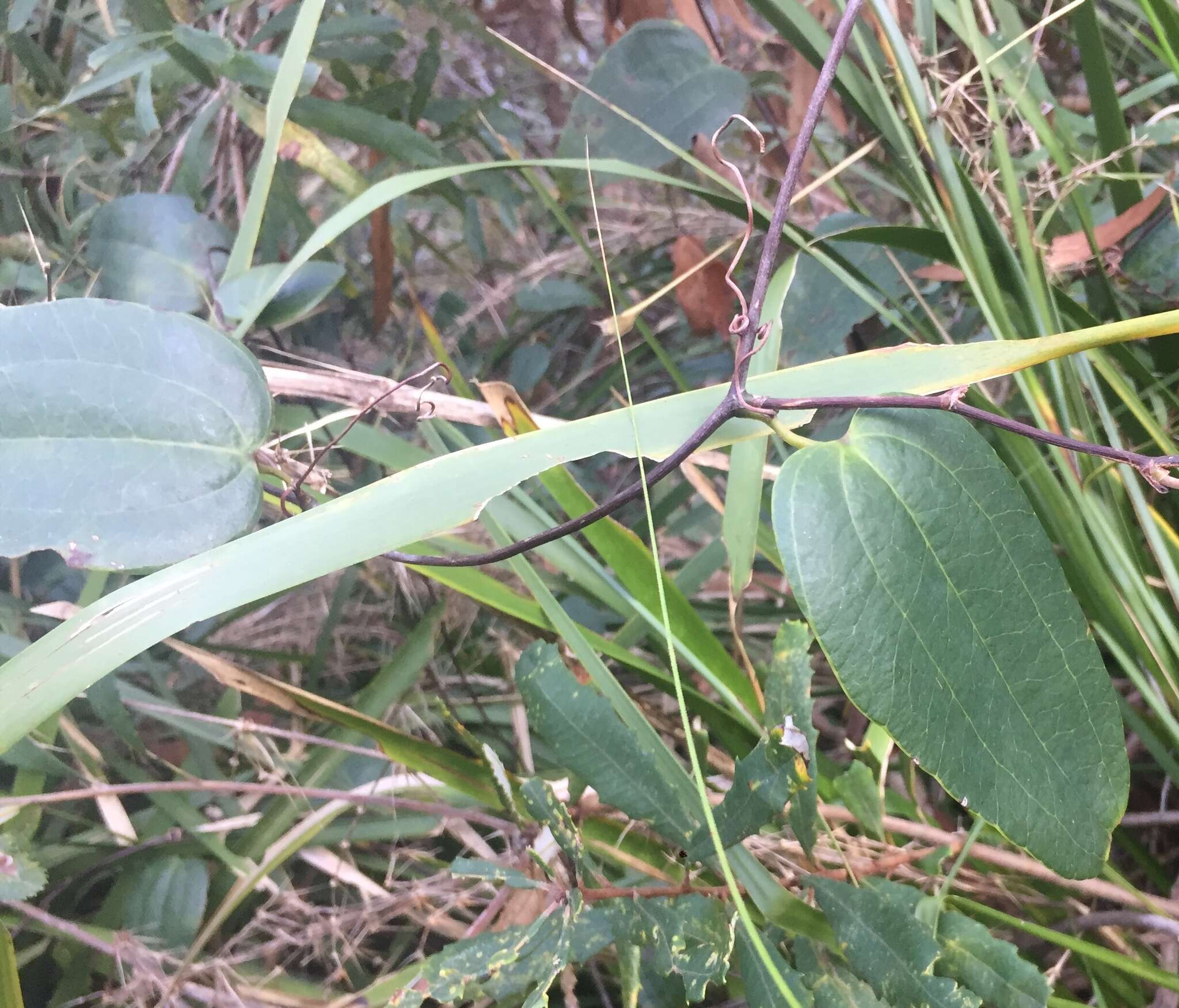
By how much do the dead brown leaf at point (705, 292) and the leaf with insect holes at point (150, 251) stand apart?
0.35 metres

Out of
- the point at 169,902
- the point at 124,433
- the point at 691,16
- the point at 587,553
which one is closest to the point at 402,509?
the point at 124,433

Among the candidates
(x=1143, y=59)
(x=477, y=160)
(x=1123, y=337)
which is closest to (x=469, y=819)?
(x=1123, y=337)

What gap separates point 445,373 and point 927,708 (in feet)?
1.05

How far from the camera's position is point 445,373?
448 millimetres

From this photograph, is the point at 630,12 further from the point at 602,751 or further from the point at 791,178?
the point at 602,751

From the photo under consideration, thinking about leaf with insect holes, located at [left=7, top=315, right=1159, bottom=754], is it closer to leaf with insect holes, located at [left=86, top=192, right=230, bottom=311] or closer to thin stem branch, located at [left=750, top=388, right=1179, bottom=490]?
thin stem branch, located at [left=750, top=388, right=1179, bottom=490]

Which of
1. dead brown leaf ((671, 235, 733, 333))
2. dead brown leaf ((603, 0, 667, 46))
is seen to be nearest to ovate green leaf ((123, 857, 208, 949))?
dead brown leaf ((671, 235, 733, 333))

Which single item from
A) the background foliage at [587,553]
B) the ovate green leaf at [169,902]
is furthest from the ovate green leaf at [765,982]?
the ovate green leaf at [169,902]

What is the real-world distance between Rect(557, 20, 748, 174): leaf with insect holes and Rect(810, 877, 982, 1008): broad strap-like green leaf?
46cm

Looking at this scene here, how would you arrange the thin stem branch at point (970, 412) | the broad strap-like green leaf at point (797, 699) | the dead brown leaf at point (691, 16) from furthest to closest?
the dead brown leaf at point (691, 16) < the broad strap-like green leaf at point (797, 699) < the thin stem branch at point (970, 412)

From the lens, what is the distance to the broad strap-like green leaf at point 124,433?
0.26m

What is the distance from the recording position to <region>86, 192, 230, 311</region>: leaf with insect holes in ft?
1.40

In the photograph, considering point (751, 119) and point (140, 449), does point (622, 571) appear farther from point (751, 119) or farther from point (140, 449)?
point (751, 119)

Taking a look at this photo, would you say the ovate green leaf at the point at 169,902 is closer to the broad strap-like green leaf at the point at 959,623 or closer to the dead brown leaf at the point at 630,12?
the broad strap-like green leaf at the point at 959,623
